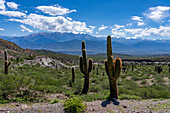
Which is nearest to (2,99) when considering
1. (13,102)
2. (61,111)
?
(13,102)

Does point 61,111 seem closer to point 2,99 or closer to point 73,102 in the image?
point 73,102

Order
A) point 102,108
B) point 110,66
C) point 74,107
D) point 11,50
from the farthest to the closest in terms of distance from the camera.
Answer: point 11,50 < point 110,66 < point 102,108 < point 74,107

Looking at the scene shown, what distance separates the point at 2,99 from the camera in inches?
355

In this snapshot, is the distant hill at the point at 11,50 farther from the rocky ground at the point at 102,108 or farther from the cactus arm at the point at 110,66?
the cactus arm at the point at 110,66

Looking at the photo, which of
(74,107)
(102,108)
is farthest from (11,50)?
(102,108)

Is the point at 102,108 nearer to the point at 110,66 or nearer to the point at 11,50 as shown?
the point at 110,66

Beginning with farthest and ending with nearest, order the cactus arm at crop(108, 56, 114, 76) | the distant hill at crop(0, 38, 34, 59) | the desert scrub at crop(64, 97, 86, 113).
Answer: the distant hill at crop(0, 38, 34, 59)
the cactus arm at crop(108, 56, 114, 76)
the desert scrub at crop(64, 97, 86, 113)

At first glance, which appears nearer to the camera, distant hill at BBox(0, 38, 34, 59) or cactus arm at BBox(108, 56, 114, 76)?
cactus arm at BBox(108, 56, 114, 76)

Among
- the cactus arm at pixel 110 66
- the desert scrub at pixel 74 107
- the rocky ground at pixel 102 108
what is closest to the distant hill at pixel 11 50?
the rocky ground at pixel 102 108

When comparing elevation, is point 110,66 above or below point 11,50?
below

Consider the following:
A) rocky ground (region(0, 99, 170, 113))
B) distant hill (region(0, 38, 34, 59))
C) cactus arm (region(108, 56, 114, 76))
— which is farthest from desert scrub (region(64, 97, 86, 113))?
distant hill (region(0, 38, 34, 59))

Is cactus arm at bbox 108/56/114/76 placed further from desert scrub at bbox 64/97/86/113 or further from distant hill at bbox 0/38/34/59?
distant hill at bbox 0/38/34/59

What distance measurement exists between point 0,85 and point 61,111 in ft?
20.1

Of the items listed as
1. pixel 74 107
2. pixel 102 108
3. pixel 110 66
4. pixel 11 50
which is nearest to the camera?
pixel 74 107
